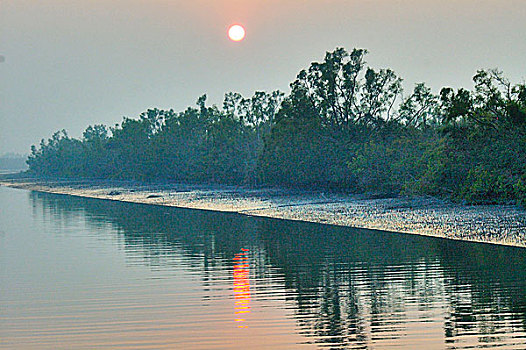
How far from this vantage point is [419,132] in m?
69.5

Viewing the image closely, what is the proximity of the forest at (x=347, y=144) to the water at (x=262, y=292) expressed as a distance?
12.2m

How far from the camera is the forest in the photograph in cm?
4256

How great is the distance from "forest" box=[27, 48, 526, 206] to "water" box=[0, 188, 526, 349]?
40.0ft

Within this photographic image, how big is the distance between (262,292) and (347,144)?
172ft

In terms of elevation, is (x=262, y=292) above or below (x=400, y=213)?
below

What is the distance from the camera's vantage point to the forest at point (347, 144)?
140 feet

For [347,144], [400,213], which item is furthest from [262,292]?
[347,144]

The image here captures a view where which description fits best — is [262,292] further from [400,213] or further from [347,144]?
[347,144]

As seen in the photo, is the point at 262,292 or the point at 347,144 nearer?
the point at 262,292

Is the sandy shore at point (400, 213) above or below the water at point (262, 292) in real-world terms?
above

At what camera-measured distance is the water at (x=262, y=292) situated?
14.7 m

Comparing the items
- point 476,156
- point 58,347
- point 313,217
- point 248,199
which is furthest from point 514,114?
point 58,347

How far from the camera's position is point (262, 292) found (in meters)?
19.8

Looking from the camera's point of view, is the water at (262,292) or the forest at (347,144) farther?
the forest at (347,144)
